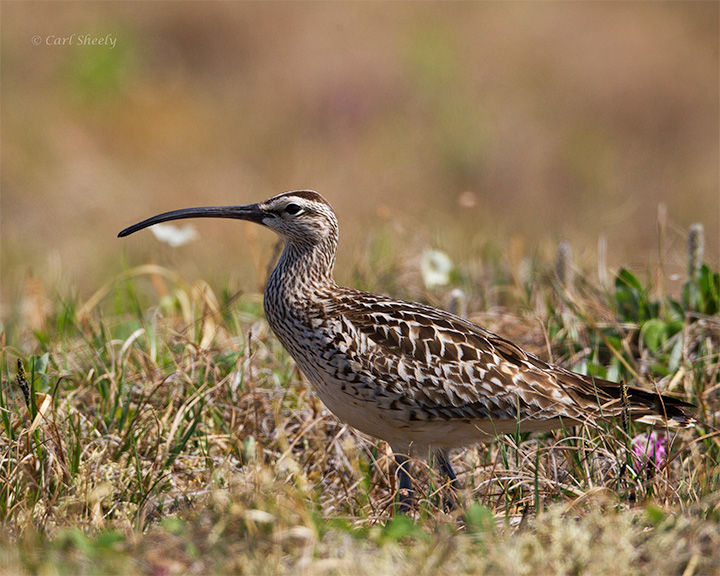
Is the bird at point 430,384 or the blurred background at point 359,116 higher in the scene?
the blurred background at point 359,116

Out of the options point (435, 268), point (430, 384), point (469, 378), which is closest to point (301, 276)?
point (430, 384)

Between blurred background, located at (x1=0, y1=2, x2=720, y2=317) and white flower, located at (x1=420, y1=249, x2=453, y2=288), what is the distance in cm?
454

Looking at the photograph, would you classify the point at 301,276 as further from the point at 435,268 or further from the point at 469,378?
the point at 435,268

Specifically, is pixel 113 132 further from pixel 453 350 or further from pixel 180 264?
pixel 453 350

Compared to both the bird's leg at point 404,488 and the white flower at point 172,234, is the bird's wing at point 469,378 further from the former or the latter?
the white flower at point 172,234

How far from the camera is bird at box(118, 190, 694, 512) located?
4609 millimetres

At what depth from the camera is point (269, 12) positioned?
57.9 feet

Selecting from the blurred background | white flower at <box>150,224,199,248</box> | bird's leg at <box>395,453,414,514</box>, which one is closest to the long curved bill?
white flower at <box>150,224,199,248</box>

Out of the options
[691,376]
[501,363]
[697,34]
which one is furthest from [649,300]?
[697,34]

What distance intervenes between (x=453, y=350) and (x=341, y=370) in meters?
0.60

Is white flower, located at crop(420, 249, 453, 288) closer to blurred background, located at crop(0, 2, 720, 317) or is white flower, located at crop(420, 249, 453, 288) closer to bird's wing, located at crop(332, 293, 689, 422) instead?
bird's wing, located at crop(332, 293, 689, 422)

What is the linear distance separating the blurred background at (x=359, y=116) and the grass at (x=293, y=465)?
5368 mm

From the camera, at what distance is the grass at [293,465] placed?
10.8 ft

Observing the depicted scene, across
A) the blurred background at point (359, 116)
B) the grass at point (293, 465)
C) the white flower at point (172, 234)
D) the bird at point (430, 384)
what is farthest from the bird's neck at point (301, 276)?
the blurred background at point (359, 116)
